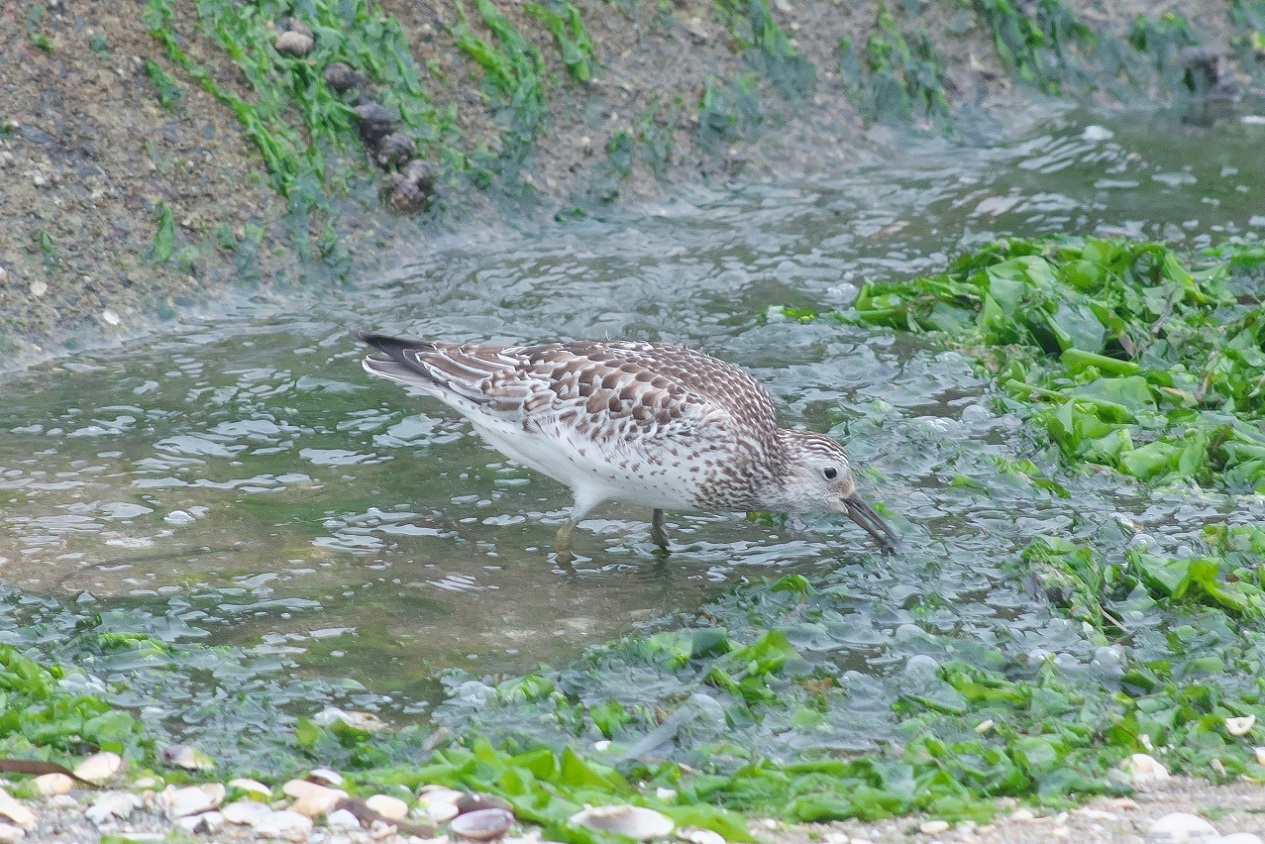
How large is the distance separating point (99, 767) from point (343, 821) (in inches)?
35.2

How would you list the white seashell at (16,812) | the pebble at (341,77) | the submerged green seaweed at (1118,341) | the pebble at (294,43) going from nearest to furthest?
1. the white seashell at (16,812)
2. the submerged green seaweed at (1118,341)
3. the pebble at (294,43)
4. the pebble at (341,77)

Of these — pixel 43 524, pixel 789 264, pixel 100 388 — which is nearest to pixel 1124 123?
pixel 789 264

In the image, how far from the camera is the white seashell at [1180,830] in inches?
177

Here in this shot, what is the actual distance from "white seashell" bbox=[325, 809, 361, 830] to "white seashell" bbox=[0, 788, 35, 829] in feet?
2.85

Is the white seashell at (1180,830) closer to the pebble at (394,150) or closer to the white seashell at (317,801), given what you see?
the white seashell at (317,801)

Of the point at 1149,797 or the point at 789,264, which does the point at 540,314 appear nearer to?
the point at 789,264

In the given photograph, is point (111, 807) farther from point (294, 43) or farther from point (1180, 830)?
point (294, 43)

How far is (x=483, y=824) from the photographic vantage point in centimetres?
450

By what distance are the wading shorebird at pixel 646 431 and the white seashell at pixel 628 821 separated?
2578 millimetres

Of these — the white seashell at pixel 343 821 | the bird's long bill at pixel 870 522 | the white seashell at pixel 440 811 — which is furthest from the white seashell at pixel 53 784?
the bird's long bill at pixel 870 522

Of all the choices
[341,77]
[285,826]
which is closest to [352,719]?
[285,826]

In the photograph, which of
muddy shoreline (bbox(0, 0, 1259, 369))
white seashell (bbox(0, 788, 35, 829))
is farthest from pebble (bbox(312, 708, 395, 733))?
muddy shoreline (bbox(0, 0, 1259, 369))

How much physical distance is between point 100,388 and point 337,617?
2.88 meters

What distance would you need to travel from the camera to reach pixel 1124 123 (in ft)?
43.4
